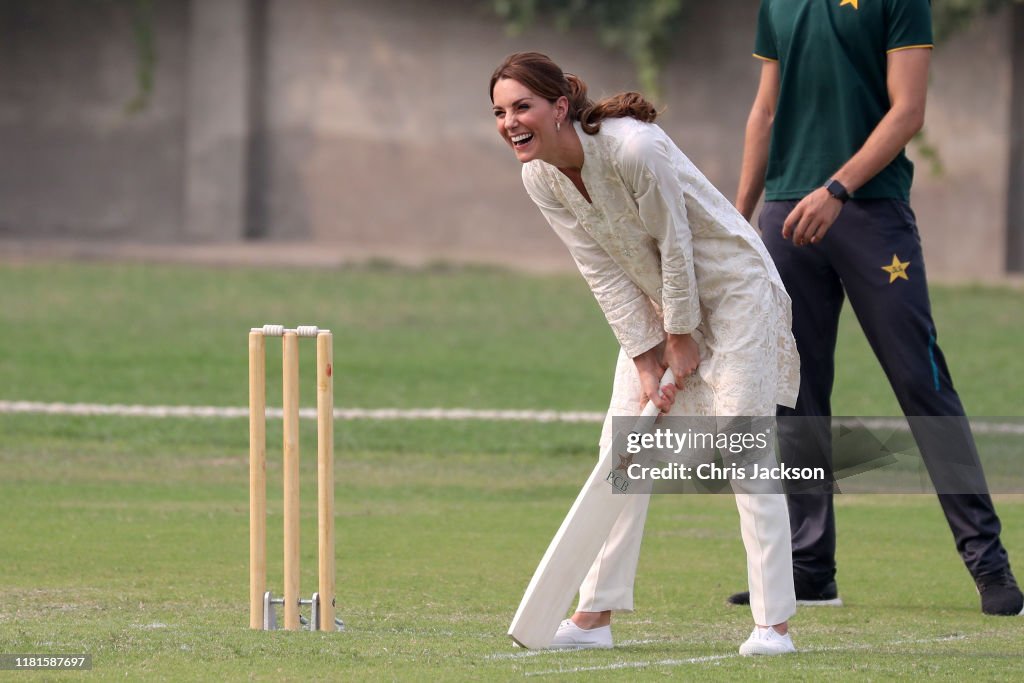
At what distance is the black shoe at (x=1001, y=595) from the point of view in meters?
5.31

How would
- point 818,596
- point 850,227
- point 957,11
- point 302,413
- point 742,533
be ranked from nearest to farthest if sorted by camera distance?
point 742,533, point 850,227, point 818,596, point 302,413, point 957,11

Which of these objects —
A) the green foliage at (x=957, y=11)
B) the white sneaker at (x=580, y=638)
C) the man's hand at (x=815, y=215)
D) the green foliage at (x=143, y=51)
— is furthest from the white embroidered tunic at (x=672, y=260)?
the green foliage at (x=143, y=51)

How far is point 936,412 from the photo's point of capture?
5.41 metres

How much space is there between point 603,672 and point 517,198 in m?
18.6

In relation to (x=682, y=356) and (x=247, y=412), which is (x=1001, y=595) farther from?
(x=247, y=412)

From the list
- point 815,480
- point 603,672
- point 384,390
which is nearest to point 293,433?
point 603,672

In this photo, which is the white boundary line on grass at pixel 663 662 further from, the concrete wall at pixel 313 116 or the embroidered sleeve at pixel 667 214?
the concrete wall at pixel 313 116

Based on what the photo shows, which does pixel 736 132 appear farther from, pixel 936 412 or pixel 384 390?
pixel 936 412

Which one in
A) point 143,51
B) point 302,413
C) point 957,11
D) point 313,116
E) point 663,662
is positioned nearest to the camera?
point 663,662

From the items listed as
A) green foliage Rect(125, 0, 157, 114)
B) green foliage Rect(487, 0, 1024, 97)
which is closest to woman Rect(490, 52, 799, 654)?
green foliage Rect(487, 0, 1024, 97)

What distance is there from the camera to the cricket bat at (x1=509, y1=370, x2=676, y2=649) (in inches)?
178

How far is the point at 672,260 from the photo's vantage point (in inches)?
176

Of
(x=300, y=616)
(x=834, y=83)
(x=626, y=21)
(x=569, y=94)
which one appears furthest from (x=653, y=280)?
(x=626, y=21)

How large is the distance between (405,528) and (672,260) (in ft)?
8.80
